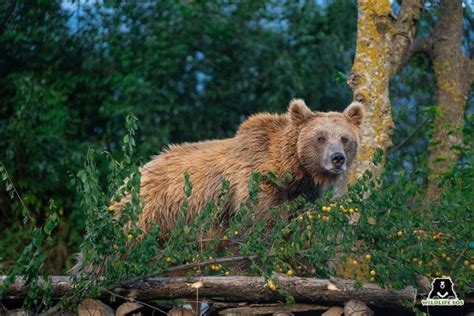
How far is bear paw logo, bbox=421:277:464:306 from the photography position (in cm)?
663

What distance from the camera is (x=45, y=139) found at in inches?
511

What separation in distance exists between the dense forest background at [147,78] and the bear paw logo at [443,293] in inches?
225

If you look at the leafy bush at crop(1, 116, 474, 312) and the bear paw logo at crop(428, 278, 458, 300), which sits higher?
the leafy bush at crop(1, 116, 474, 312)

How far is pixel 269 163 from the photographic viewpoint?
8.16 metres

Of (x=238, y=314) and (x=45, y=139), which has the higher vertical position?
(x=45, y=139)

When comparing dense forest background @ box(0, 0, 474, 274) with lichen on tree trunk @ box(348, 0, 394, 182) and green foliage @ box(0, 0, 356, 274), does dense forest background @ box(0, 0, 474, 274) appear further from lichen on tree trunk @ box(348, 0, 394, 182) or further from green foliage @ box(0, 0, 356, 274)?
lichen on tree trunk @ box(348, 0, 394, 182)

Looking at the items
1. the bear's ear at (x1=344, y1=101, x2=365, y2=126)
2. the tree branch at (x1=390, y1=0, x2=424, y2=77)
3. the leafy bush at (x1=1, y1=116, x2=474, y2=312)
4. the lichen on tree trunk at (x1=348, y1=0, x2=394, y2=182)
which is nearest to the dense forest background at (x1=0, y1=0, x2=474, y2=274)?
the tree branch at (x1=390, y1=0, x2=424, y2=77)

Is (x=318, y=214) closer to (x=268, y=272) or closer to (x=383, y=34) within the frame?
(x=268, y=272)

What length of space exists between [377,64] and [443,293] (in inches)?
111

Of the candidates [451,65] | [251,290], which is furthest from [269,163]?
[451,65]

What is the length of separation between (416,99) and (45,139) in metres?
5.50

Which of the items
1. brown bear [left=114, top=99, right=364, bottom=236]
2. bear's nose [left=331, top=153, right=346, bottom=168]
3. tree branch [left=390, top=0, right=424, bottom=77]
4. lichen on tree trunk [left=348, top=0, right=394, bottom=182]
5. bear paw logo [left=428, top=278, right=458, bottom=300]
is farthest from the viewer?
tree branch [left=390, top=0, right=424, bottom=77]

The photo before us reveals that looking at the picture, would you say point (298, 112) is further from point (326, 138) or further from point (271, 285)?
point (271, 285)

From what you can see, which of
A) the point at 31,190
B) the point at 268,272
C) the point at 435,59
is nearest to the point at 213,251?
the point at 268,272
